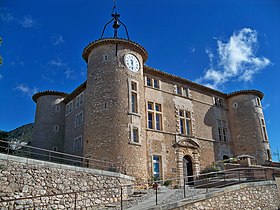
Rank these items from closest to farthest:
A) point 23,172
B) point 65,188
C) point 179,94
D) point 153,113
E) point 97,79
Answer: point 23,172 → point 65,188 → point 97,79 → point 153,113 → point 179,94

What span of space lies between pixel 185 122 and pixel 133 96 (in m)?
5.53

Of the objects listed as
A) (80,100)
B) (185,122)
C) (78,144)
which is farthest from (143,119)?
(80,100)

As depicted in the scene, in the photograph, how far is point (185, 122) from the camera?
2156 centimetres

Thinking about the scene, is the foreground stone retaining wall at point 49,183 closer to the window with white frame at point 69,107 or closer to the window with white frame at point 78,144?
the window with white frame at point 78,144

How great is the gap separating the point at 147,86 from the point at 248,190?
33.1 feet

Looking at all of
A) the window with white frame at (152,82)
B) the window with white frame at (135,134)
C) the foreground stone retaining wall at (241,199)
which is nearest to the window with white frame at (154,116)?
Answer: the window with white frame at (152,82)

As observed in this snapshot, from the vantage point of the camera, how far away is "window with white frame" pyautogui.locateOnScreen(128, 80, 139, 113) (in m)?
17.8

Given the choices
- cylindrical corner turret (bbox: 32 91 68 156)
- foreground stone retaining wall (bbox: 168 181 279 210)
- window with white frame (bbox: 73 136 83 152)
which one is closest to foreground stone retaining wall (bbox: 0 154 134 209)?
foreground stone retaining wall (bbox: 168 181 279 210)

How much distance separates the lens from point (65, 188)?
Result: 37.2 feet

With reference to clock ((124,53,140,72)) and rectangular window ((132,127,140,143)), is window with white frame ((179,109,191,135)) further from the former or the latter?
clock ((124,53,140,72))

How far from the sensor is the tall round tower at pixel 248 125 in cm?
2388

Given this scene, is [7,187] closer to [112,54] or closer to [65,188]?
[65,188]

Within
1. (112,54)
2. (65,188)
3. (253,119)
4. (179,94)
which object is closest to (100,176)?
(65,188)

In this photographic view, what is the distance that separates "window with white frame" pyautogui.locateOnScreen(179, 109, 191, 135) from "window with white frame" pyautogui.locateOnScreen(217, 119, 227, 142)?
388 centimetres
